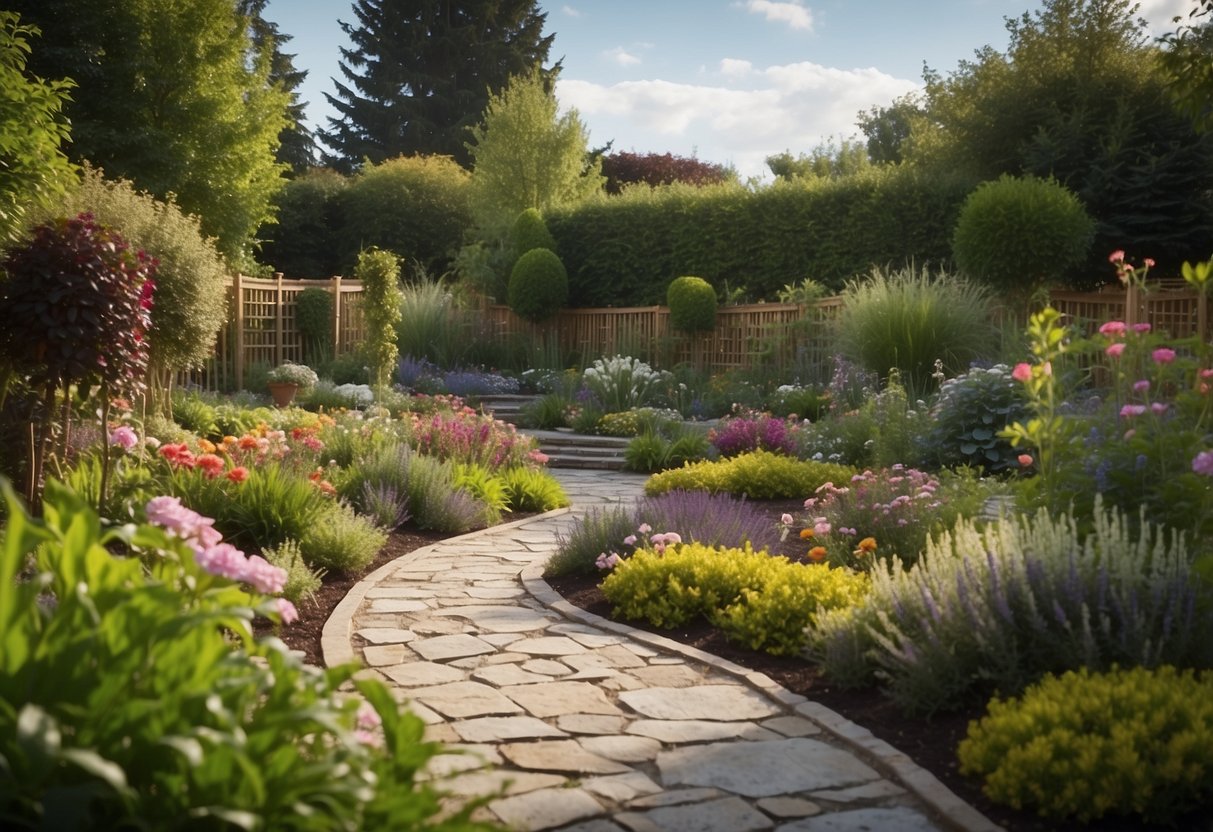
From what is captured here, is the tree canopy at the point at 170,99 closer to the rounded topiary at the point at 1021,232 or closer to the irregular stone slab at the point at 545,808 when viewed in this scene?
the rounded topiary at the point at 1021,232

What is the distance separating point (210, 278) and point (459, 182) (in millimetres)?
18409

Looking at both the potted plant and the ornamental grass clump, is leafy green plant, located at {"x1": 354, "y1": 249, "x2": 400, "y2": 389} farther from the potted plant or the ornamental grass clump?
the ornamental grass clump

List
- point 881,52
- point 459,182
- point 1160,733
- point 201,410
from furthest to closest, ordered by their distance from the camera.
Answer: point 459,182
point 201,410
point 881,52
point 1160,733

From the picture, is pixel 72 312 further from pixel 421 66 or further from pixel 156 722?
pixel 421 66

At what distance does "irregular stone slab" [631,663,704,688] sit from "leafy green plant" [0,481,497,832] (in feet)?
6.77

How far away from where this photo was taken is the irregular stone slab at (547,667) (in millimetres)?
4309

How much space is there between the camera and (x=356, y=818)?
6.60 feet

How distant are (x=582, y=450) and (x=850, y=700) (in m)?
8.64

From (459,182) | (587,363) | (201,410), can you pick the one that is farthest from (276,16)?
(201,410)

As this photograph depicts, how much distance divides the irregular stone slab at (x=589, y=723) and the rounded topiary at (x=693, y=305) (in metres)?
13.9

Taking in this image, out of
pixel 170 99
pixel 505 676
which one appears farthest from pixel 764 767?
pixel 170 99

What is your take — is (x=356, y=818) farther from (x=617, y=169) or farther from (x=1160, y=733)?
(x=617, y=169)

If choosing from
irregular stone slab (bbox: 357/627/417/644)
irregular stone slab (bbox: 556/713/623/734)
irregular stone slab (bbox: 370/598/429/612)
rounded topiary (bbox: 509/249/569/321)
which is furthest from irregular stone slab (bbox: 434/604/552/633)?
rounded topiary (bbox: 509/249/569/321)

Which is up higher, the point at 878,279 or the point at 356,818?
the point at 878,279
